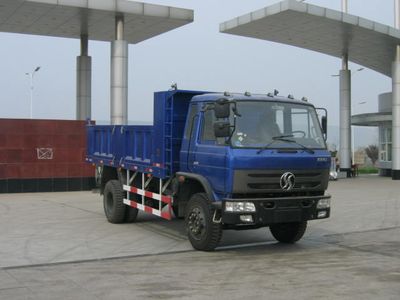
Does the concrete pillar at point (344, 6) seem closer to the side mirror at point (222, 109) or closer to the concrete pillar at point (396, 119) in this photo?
the concrete pillar at point (396, 119)

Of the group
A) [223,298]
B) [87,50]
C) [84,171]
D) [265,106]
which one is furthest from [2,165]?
[223,298]

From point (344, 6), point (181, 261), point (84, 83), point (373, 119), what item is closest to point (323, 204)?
point (181, 261)

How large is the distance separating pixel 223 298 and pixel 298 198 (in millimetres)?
2885

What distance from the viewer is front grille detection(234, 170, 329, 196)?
834 centimetres

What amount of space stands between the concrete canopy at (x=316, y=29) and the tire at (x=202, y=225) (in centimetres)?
1702

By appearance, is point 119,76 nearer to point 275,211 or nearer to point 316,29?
point 316,29

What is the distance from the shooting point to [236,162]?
8305 millimetres

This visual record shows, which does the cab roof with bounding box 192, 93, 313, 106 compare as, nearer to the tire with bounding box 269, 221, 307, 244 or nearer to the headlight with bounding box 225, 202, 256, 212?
the headlight with bounding box 225, 202, 256, 212

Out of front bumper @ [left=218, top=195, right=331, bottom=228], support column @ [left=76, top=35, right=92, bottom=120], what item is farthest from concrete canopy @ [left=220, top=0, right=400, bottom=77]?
front bumper @ [left=218, top=195, right=331, bottom=228]

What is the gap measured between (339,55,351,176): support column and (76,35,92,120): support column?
15.4 meters

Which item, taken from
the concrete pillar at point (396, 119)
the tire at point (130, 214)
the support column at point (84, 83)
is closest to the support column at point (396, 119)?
the concrete pillar at point (396, 119)

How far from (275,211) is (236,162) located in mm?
985

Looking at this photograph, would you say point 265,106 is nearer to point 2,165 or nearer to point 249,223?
point 249,223

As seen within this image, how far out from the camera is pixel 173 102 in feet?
32.9
